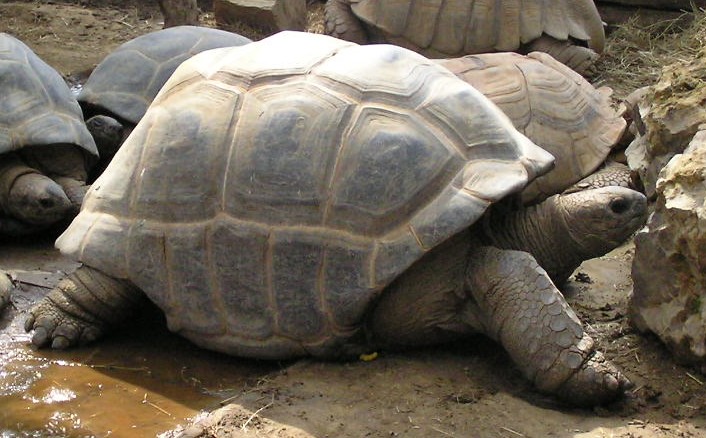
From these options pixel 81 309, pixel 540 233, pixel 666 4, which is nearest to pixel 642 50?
pixel 666 4

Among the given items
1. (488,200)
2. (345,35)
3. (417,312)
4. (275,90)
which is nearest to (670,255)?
(488,200)

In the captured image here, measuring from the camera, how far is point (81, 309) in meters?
4.75

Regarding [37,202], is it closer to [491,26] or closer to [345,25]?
[345,25]

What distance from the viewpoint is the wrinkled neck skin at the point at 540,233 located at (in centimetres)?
464

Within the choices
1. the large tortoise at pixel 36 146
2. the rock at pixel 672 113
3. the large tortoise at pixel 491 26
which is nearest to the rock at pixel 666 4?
the large tortoise at pixel 491 26

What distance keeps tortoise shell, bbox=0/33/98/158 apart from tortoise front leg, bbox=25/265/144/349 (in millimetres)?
1580

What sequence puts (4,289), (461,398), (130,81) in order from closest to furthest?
(461,398)
(4,289)
(130,81)

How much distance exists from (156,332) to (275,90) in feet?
4.42

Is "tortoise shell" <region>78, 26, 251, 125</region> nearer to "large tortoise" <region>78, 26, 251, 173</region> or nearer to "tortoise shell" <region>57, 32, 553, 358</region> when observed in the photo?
"large tortoise" <region>78, 26, 251, 173</region>

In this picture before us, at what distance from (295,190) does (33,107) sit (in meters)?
2.69

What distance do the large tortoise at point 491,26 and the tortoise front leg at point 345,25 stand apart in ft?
0.71

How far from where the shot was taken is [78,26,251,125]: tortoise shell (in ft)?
22.7

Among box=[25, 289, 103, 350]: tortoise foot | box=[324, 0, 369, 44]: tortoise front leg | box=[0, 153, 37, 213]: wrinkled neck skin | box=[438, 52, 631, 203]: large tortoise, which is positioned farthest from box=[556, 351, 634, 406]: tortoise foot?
box=[324, 0, 369, 44]: tortoise front leg

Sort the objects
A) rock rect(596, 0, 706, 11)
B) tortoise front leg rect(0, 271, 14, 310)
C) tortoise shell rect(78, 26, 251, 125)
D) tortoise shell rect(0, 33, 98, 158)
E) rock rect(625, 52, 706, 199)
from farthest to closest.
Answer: rock rect(596, 0, 706, 11) < tortoise shell rect(78, 26, 251, 125) < tortoise shell rect(0, 33, 98, 158) < tortoise front leg rect(0, 271, 14, 310) < rock rect(625, 52, 706, 199)
